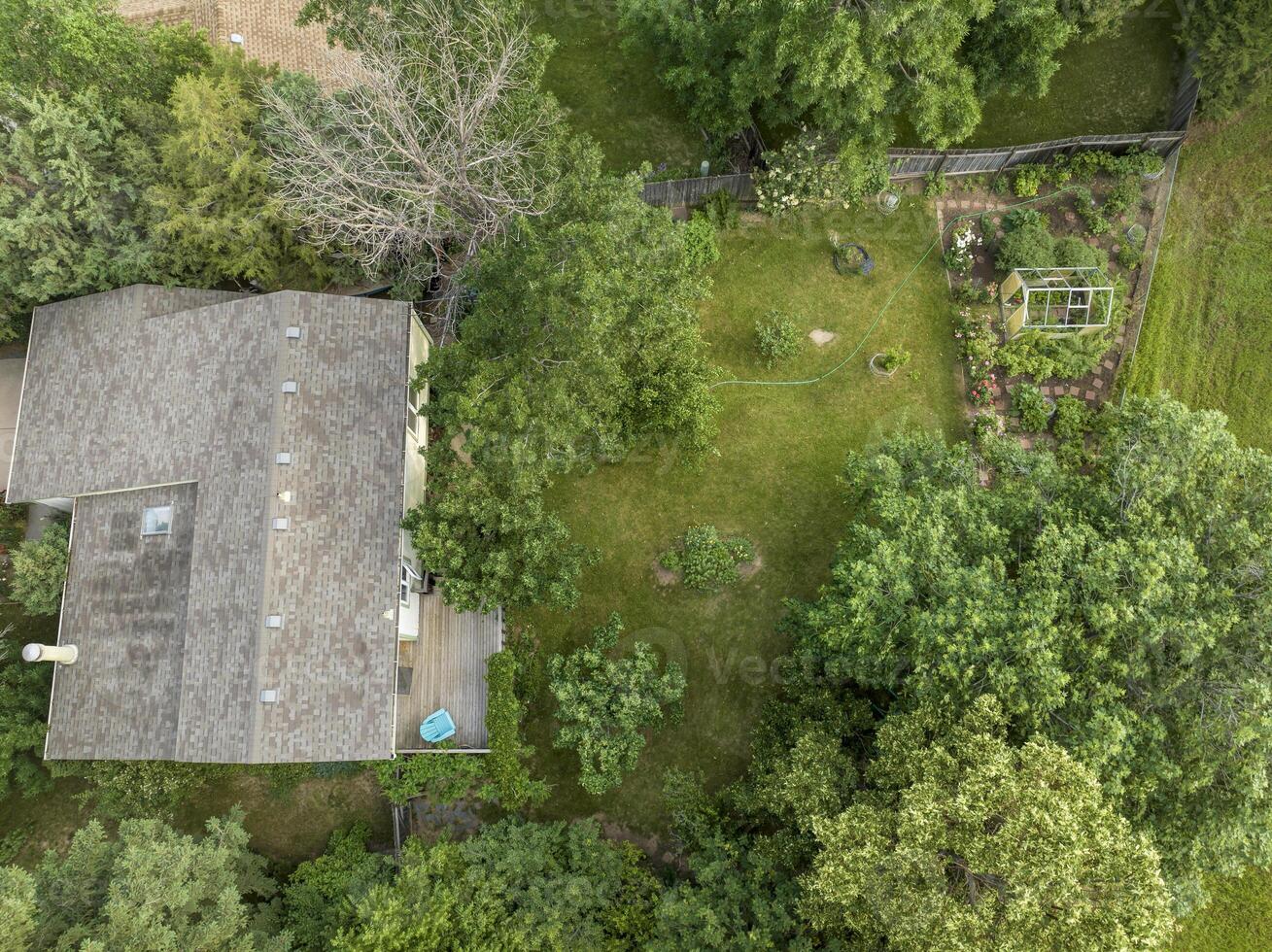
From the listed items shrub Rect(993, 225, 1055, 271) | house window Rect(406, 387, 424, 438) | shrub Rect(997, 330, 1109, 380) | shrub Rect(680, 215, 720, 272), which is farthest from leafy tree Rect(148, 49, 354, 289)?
shrub Rect(997, 330, 1109, 380)

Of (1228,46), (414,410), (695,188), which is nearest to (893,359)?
(695,188)

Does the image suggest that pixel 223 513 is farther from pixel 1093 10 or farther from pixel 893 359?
pixel 1093 10

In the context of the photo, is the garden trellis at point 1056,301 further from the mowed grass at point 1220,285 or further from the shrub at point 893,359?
the shrub at point 893,359

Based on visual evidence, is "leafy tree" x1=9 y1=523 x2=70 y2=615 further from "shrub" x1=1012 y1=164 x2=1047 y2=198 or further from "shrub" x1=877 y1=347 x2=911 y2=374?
"shrub" x1=1012 y1=164 x2=1047 y2=198

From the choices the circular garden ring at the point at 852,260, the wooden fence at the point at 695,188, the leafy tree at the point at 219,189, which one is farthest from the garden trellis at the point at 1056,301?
the leafy tree at the point at 219,189

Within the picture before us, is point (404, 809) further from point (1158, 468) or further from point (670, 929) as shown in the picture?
point (1158, 468)

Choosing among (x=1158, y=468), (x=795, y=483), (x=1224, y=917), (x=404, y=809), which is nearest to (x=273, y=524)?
(x=404, y=809)

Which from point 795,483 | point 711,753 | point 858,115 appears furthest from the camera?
point 795,483
